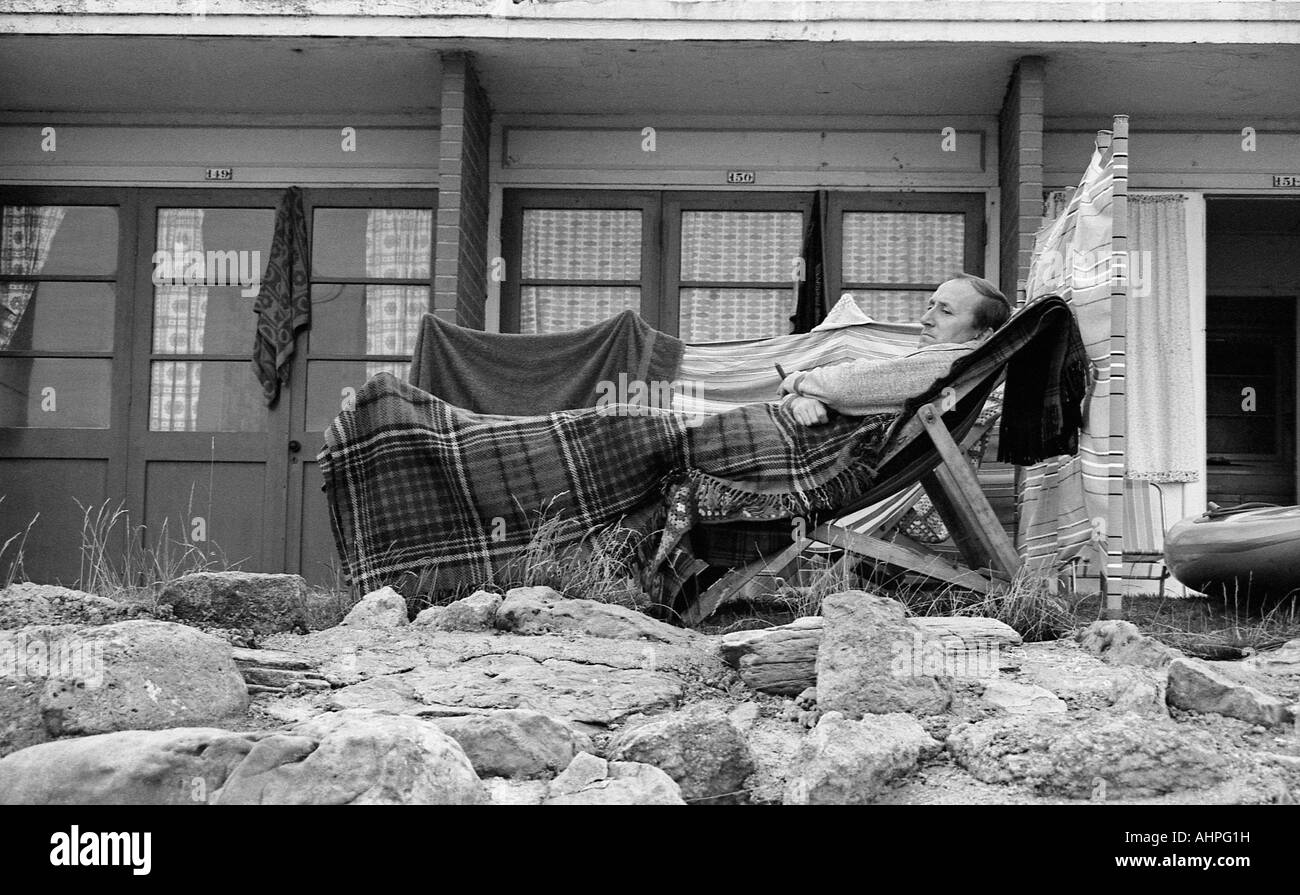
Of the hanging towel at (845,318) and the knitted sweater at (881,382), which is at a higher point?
the hanging towel at (845,318)

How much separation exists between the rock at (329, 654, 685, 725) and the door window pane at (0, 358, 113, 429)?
451 centimetres

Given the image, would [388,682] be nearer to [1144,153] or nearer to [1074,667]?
[1074,667]

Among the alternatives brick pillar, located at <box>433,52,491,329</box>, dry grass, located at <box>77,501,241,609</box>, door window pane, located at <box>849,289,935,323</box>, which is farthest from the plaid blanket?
door window pane, located at <box>849,289,935,323</box>

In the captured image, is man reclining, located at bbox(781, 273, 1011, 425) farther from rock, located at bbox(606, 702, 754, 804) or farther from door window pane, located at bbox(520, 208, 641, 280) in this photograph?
door window pane, located at bbox(520, 208, 641, 280)

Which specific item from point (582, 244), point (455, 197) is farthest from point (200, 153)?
point (582, 244)

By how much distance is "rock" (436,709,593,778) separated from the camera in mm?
2881

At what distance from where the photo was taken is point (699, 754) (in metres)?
2.89

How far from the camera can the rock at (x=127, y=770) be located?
2.60 meters

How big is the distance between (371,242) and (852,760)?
5369mm

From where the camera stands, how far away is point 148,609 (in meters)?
4.07

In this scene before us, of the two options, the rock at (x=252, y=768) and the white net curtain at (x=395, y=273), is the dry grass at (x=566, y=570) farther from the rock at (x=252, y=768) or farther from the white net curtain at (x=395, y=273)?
the white net curtain at (x=395, y=273)

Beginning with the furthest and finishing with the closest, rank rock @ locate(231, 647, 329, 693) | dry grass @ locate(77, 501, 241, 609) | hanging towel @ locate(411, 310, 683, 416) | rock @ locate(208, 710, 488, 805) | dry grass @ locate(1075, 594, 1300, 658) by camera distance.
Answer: dry grass @ locate(77, 501, 241, 609), hanging towel @ locate(411, 310, 683, 416), dry grass @ locate(1075, 594, 1300, 658), rock @ locate(231, 647, 329, 693), rock @ locate(208, 710, 488, 805)

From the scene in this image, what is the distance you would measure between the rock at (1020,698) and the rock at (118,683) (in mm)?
1852

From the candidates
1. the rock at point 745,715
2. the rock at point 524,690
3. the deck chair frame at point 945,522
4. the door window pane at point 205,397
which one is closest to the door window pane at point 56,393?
the door window pane at point 205,397
